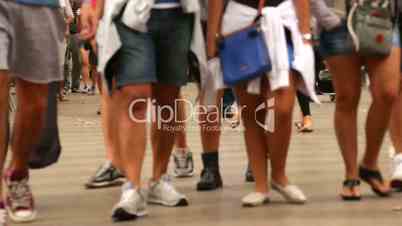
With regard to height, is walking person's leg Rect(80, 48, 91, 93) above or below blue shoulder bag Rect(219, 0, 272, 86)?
above

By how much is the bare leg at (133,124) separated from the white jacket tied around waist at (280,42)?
29.2 inches

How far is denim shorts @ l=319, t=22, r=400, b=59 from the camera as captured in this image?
5473 mm

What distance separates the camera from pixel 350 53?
5500 millimetres

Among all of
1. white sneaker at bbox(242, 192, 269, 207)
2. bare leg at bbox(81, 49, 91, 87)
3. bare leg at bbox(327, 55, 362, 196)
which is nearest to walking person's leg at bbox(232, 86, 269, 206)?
white sneaker at bbox(242, 192, 269, 207)

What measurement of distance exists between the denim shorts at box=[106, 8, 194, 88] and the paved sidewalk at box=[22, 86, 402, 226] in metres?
0.77

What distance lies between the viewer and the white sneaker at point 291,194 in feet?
17.7

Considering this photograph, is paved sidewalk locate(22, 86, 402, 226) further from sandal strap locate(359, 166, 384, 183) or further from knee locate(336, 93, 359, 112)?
knee locate(336, 93, 359, 112)

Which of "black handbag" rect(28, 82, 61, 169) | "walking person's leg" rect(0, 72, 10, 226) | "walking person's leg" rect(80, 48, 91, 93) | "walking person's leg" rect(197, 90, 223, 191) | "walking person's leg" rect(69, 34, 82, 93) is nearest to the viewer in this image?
"walking person's leg" rect(0, 72, 10, 226)

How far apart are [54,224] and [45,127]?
1.01 metres

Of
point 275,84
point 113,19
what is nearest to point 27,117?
point 113,19

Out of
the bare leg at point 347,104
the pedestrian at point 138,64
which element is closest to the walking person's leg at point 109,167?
the pedestrian at point 138,64

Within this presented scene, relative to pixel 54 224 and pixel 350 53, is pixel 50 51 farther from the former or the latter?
pixel 350 53

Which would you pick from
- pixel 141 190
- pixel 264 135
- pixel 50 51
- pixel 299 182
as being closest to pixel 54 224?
pixel 141 190

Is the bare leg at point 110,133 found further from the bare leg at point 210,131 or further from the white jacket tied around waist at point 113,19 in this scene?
the white jacket tied around waist at point 113,19
